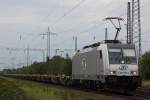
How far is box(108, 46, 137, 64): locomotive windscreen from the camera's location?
27.2 meters

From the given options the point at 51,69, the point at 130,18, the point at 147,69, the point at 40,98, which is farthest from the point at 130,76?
the point at 51,69

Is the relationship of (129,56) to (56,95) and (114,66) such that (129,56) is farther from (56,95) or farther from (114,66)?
(56,95)

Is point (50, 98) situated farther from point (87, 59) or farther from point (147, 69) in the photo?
point (147, 69)

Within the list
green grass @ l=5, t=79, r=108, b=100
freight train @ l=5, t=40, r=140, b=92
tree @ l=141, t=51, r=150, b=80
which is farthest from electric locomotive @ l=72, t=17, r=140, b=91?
tree @ l=141, t=51, r=150, b=80

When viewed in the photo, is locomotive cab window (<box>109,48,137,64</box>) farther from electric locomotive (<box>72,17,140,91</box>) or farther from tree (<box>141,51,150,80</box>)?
tree (<box>141,51,150,80</box>)

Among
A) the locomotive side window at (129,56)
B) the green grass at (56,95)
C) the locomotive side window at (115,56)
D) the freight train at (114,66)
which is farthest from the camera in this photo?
the locomotive side window at (129,56)

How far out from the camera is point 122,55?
27.5 metres

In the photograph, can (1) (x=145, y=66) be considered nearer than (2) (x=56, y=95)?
No

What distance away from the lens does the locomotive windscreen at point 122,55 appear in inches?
1072

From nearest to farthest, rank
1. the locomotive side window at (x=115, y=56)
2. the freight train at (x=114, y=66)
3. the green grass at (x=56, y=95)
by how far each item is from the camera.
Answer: the green grass at (x=56, y=95) → the freight train at (x=114, y=66) → the locomotive side window at (x=115, y=56)

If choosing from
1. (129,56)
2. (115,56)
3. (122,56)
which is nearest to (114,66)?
(115,56)

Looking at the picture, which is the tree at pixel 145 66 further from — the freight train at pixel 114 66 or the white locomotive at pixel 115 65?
the white locomotive at pixel 115 65

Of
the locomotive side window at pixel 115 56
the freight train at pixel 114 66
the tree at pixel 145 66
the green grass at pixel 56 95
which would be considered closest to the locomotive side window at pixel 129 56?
the freight train at pixel 114 66

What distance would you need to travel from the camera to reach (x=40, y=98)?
1920 centimetres
